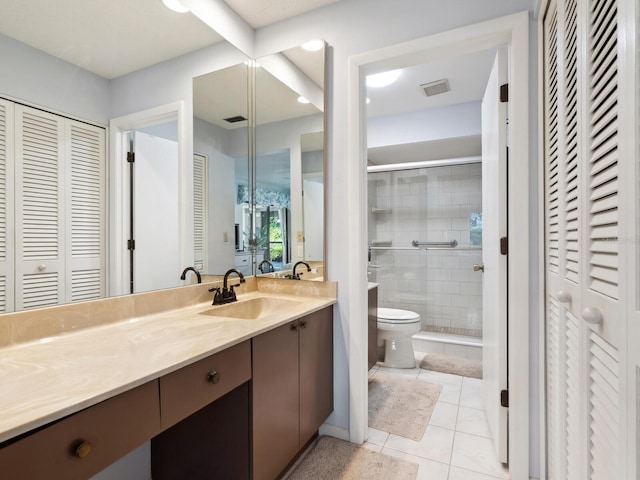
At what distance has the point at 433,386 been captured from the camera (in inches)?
103

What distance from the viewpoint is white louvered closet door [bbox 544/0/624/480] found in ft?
2.57

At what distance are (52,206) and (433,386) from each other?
263cm

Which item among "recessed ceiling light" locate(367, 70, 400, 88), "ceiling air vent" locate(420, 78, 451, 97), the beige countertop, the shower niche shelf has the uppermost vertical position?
"ceiling air vent" locate(420, 78, 451, 97)

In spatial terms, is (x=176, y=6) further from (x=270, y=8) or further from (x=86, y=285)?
(x=86, y=285)

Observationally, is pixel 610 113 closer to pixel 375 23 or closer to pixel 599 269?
pixel 599 269

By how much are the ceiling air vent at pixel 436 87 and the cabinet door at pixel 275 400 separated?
2.34 metres

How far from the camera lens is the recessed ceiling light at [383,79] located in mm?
2643

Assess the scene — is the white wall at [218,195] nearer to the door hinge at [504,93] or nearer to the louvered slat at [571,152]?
the door hinge at [504,93]

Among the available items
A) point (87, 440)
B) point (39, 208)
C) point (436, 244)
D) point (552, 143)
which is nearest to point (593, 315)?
point (552, 143)

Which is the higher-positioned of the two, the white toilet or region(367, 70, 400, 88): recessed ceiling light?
region(367, 70, 400, 88): recessed ceiling light

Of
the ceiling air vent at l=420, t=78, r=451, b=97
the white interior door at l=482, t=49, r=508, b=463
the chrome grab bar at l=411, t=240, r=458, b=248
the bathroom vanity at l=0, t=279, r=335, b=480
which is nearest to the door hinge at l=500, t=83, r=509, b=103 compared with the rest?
the white interior door at l=482, t=49, r=508, b=463

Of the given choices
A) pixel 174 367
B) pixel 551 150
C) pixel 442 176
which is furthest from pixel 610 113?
pixel 442 176

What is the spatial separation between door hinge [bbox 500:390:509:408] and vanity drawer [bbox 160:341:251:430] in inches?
50.3

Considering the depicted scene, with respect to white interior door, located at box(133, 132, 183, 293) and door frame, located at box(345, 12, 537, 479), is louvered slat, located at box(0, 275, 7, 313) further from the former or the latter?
door frame, located at box(345, 12, 537, 479)
